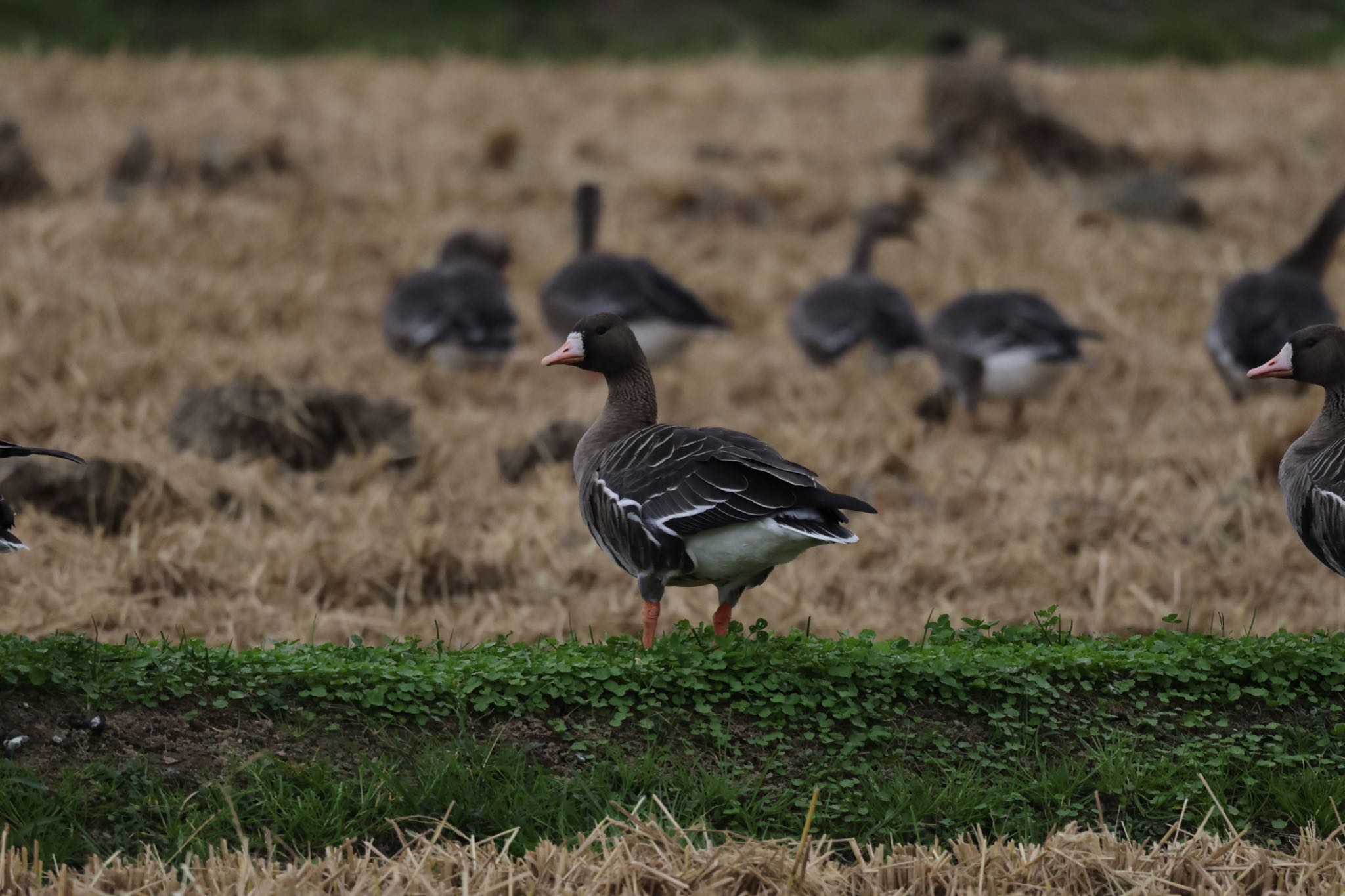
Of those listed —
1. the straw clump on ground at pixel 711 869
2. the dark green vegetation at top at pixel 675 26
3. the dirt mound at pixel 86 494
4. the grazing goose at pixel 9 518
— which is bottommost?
the dirt mound at pixel 86 494

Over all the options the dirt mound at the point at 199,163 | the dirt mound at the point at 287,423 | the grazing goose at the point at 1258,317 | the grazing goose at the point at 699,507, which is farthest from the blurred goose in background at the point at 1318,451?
the dirt mound at the point at 199,163

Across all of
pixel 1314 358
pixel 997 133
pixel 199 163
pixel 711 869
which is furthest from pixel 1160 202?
pixel 711 869

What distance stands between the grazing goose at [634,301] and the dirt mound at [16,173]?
657 centimetres

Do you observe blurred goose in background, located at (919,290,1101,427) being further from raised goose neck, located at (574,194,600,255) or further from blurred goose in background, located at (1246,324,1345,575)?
blurred goose in background, located at (1246,324,1345,575)

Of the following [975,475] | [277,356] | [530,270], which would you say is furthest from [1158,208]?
[277,356]

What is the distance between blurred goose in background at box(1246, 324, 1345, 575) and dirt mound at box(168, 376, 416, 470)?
555 centimetres

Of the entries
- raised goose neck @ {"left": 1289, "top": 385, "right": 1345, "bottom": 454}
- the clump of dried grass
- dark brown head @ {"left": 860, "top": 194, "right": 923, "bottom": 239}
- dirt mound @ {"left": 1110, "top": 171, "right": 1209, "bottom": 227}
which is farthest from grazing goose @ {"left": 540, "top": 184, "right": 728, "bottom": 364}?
the clump of dried grass

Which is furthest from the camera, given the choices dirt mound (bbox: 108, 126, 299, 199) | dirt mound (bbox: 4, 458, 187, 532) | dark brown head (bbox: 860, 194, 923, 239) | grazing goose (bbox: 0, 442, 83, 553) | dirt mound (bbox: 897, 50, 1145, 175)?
dirt mound (bbox: 897, 50, 1145, 175)

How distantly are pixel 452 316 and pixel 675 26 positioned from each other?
19.1m

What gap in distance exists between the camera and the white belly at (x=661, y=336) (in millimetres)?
12781

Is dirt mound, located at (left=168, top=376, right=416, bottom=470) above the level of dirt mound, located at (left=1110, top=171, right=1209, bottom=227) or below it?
below

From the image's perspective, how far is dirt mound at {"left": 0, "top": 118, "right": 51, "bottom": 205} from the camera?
16422mm

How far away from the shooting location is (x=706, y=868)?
4.77 metres

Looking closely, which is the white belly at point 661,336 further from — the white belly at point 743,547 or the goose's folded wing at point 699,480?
the white belly at point 743,547
